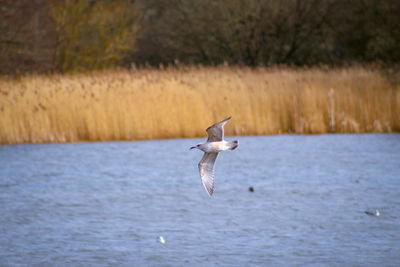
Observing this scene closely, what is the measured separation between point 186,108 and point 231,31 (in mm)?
7208

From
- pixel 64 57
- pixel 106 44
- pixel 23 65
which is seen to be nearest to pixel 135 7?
pixel 106 44

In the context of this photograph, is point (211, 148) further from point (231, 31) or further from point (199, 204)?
point (231, 31)

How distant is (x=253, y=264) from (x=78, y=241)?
1.60 metres

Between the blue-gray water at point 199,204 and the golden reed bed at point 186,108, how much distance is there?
26cm

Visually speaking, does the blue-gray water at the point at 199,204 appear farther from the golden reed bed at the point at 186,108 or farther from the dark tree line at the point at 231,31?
the dark tree line at the point at 231,31

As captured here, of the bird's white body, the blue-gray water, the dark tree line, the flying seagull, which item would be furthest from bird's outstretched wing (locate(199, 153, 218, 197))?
the dark tree line

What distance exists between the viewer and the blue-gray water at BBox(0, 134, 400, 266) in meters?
5.17

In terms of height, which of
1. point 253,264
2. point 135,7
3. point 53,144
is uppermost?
point 135,7

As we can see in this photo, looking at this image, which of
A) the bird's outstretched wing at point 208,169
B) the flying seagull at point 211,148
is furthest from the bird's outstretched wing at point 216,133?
the bird's outstretched wing at point 208,169

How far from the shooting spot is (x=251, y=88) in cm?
1085

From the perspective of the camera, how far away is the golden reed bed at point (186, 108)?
10609 millimetres

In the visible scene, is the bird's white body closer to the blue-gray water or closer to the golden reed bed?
the blue-gray water

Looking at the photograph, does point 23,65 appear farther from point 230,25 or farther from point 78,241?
point 78,241

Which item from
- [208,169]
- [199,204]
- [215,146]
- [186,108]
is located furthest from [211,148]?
[186,108]
